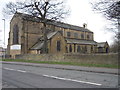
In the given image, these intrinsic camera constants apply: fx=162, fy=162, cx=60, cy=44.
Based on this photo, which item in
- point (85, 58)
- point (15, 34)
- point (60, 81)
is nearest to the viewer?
point (60, 81)

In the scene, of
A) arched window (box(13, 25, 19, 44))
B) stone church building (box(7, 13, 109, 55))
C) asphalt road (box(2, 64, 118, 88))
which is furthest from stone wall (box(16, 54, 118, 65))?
arched window (box(13, 25, 19, 44))

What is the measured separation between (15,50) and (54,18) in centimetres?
2075

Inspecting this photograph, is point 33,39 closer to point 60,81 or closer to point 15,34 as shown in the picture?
point 15,34

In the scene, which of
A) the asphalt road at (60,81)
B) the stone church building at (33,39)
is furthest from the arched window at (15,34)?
the asphalt road at (60,81)

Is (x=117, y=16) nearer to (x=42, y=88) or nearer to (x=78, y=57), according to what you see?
(x=78, y=57)

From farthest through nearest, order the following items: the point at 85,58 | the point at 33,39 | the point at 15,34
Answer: the point at 15,34 → the point at 33,39 → the point at 85,58

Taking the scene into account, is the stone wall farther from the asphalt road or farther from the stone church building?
the stone church building

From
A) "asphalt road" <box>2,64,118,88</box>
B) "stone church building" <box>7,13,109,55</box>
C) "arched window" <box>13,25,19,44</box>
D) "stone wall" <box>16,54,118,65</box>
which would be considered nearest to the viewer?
"asphalt road" <box>2,64,118,88</box>

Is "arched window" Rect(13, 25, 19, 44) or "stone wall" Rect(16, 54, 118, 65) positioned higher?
"arched window" Rect(13, 25, 19, 44)

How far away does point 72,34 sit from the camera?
61.9 metres

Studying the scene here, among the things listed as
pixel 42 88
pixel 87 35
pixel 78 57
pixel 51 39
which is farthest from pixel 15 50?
pixel 42 88

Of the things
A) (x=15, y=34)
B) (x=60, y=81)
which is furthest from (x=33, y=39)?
(x=60, y=81)

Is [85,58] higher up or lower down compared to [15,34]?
lower down

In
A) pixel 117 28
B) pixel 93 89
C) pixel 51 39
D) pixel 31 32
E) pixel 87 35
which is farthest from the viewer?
pixel 87 35
